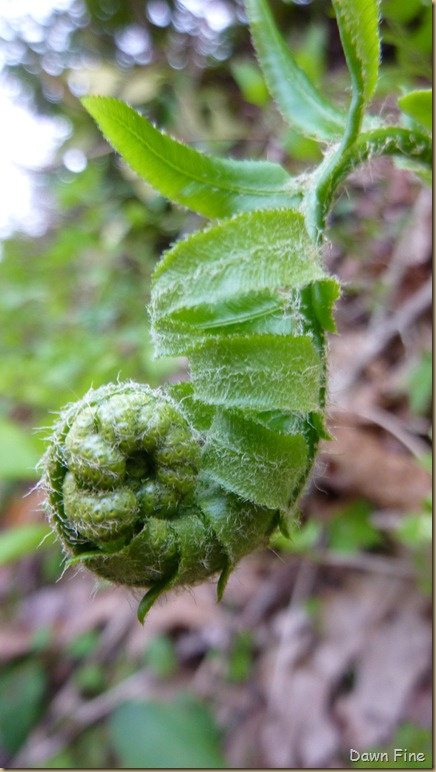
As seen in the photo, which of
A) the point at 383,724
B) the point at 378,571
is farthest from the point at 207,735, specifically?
the point at 378,571

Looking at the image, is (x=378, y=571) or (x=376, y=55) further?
(x=378, y=571)

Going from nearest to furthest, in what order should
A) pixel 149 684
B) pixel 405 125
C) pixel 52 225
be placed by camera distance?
pixel 405 125 → pixel 149 684 → pixel 52 225

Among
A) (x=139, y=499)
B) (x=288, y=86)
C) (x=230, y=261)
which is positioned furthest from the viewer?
(x=288, y=86)

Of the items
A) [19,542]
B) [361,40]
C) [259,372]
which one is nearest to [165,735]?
[19,542]

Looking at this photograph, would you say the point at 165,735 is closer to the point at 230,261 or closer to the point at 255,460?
the point at 255,460

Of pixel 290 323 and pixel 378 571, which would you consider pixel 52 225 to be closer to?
pixel 378 571

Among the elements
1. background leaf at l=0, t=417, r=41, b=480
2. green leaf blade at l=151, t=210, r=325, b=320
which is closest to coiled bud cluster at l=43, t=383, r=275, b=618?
green leaf blade at l=151, t=210, r=325, b=320
